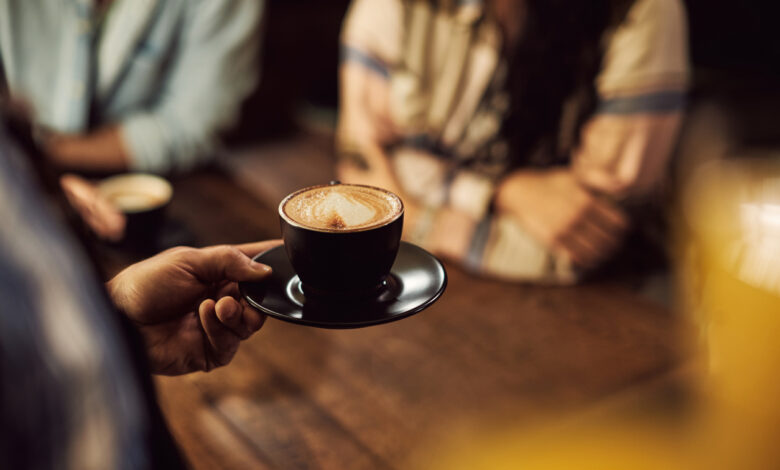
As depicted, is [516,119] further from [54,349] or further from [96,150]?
[54,349]

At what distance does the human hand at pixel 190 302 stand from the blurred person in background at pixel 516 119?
2.58 feet

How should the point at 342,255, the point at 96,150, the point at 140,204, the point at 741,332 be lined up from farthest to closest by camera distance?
1. the point at 96,150
2. the point at 140,204
3. the point at 741,332
4. the point at 342,255

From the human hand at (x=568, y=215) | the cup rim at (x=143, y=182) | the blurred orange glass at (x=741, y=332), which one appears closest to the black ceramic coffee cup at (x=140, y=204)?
the cup rim at (x=143, y=182)

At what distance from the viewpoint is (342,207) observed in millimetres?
645

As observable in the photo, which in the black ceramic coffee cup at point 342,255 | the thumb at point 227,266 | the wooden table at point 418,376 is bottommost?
the wooden table at point 418,376

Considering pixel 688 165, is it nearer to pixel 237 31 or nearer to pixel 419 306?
pixel 237 31

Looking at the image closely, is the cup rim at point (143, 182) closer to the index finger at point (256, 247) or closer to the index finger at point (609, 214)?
the index finger at point (256, 247)

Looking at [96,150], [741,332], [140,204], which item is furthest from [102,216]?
[741,332]

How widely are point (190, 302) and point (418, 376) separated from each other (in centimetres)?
47

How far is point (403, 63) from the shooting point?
1.70 m

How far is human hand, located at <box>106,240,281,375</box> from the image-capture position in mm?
700

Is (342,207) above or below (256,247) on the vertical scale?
above

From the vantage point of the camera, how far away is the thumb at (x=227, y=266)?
68cm

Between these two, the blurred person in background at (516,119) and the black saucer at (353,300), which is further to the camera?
the blurred person in background at (516,119)
